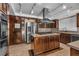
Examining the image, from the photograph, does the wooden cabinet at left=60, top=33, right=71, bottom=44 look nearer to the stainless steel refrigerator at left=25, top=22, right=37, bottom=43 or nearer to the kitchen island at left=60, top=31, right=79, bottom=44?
the kitchen island at left=60, top=31, right=79, bottom=44

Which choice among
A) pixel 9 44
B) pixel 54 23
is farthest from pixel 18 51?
pixel 54 23

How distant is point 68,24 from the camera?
1.87 m

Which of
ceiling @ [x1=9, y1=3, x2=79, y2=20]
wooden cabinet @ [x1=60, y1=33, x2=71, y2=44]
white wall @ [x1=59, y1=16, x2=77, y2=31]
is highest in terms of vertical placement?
ceiling @ [x1=9, y1=3, x2=79, y2=20]

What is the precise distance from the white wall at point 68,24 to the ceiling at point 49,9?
0.11 meters

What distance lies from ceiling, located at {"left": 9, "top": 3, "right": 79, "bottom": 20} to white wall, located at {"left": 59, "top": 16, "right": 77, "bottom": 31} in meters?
0.11

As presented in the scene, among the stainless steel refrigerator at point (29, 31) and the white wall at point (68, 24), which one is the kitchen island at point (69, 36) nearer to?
the white wall at point (68, 24)

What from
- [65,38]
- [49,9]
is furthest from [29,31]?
[65,38]

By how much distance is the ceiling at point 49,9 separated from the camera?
184cm

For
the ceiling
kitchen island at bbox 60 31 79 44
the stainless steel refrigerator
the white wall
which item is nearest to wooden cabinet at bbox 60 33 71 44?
kitchen island at bbox 60 31 79 44

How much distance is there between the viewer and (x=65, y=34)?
1.97 metres

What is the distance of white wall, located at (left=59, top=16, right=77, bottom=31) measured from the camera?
1.83 metres

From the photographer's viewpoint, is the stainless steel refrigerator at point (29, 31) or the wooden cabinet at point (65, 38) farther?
the stainless steel refrigerator at point (29, 31)

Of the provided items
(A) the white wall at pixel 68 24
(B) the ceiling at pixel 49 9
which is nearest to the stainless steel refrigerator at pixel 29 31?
(B) the ceiling at pixel 49 9

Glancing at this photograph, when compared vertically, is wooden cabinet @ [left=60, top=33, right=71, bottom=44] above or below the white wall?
below
